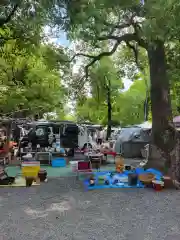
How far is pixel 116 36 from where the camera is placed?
43.1 ft

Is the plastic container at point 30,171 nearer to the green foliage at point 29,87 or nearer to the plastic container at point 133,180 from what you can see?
the plastic container at point 133,180

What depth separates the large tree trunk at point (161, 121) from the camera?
11258 millimetres

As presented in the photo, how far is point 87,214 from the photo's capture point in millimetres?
7016

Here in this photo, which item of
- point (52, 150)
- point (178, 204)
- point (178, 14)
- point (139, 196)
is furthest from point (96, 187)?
point (52, 150)

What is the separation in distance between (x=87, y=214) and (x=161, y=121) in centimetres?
574

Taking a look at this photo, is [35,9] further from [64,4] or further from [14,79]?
[14,79]

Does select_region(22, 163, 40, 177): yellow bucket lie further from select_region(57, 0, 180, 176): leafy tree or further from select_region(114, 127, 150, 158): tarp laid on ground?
select_region(114, 127, 150, 158): tarp laid on ground

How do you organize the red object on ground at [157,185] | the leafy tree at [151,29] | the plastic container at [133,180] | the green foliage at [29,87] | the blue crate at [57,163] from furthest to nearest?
1. the green foliage at [29,87]
2. the blue crate at [57,163]
3. the plastic container at [133,180]
4. the red object on ground at [157,185]
5. the leafy tree at [151,29]

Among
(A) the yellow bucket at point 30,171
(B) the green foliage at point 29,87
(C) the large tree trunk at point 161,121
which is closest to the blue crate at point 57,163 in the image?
(A) the yellow bucket at point 30,171

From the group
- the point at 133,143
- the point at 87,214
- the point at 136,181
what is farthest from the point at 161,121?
the point at 133,143

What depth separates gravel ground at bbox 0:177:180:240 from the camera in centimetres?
566

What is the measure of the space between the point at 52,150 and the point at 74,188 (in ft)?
24.3

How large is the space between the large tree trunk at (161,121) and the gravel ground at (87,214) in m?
1.94

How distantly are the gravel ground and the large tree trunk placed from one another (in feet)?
6.36
